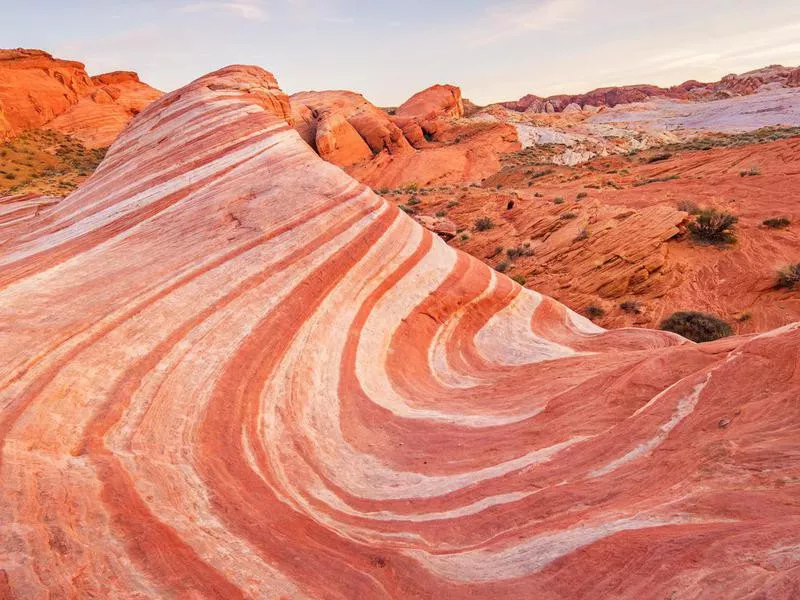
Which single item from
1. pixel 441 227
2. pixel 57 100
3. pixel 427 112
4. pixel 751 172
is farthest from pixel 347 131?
pixel 751 172

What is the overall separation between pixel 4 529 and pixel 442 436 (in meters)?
3.71

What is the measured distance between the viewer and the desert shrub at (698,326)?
37.6 ft

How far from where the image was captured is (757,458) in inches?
125

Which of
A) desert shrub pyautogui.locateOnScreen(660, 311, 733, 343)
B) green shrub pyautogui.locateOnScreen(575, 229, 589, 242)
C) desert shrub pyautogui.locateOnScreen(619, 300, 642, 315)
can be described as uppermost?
green shrub pyautogui.locateOnScreen(575, 229, 589, 242)

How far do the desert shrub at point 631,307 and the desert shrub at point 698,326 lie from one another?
1197mm

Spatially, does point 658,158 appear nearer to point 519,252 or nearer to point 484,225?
point 484,225

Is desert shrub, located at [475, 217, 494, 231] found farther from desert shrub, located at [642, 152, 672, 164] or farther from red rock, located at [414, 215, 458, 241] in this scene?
desert shrub, located at [642, 152, 672, 164]

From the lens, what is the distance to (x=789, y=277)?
1298cm

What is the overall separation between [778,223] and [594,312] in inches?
325

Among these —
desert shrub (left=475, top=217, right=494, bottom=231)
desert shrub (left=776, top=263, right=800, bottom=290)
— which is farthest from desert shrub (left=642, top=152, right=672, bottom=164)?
desert shrub (left=776, top=263, right=800, bottom=290)

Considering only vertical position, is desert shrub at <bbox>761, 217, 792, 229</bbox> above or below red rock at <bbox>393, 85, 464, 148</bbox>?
below

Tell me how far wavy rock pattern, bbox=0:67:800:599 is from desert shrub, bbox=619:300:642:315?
18.0 feet

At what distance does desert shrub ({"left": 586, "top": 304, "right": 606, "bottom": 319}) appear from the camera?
43.9ft

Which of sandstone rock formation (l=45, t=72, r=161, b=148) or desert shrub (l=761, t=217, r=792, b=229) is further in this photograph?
sandstone rock formation (l=45, t=72, r=161, b=148)
